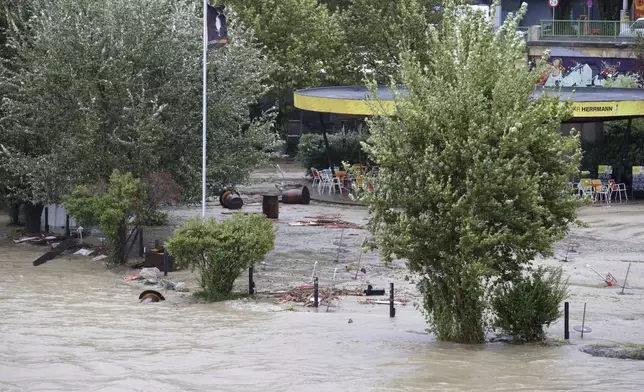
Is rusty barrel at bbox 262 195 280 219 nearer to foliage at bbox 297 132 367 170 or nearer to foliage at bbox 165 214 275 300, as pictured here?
foliage at bbox 297 132 367 170

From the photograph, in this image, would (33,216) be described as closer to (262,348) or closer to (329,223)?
(329,223)

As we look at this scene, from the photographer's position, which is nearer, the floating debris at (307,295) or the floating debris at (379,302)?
the floating debris at (379,302)

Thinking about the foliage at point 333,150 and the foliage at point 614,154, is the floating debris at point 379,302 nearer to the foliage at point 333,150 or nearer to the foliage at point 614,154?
the foliage at point 614,154

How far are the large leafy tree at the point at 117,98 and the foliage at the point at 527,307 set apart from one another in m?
10.8

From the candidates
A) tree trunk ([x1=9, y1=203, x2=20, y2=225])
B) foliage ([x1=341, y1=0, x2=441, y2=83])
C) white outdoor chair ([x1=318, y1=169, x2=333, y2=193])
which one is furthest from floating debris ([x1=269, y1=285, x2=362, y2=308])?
foliage ([x1=341, y1=0, x2=441, y2=83])

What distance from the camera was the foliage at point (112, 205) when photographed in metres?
24.1

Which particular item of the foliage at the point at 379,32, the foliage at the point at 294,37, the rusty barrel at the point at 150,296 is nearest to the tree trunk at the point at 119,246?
the rusty barrel at the point at 150,296

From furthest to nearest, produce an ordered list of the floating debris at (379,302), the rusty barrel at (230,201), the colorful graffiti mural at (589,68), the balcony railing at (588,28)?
the balcony railing at (588,28) < the colorful graffiti mural at (589,68) < the rusty barrel at (230,201) < the floating debris at (379,302)

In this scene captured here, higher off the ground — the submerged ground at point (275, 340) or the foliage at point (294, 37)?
the foliage at point (294, 37)

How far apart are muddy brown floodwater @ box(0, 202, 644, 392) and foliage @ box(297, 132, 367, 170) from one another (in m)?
17.4

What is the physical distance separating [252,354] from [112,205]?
31.7 ft

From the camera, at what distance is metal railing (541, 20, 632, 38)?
57594mm

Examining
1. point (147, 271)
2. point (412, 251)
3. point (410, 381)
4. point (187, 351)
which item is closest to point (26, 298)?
point (147, 271)

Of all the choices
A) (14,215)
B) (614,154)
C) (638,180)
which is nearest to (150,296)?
(14,215)
